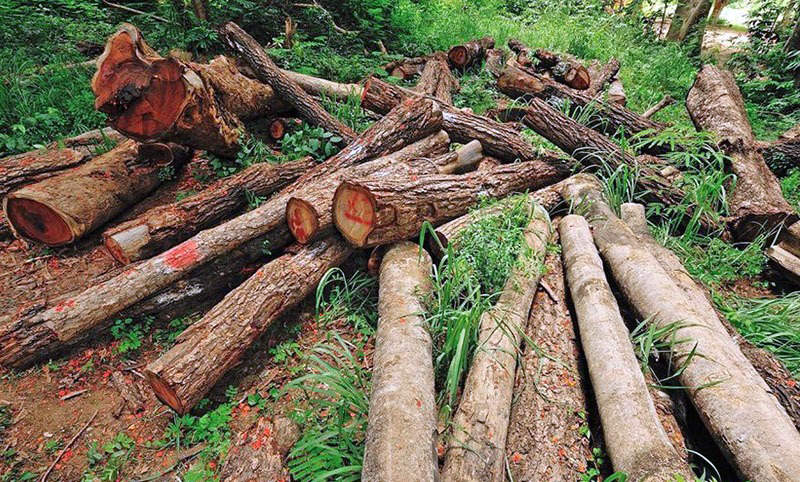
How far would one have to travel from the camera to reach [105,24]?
7094mm

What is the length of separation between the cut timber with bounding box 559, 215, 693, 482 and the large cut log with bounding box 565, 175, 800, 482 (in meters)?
0.21

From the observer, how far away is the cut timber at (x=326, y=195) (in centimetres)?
308

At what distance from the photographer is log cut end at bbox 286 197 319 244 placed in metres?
3.06

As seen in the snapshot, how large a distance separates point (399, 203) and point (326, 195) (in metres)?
0.64

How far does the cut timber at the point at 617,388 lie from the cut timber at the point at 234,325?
5.79 ft

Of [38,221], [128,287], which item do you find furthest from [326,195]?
[38,221]

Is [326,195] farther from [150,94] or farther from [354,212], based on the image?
[150,94]

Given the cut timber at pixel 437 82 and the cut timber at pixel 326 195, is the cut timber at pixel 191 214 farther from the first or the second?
the cut timber at pixel 437 82

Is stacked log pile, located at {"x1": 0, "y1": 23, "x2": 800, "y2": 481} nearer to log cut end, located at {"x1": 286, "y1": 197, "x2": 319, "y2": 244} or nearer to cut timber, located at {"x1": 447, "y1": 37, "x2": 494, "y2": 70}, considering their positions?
log cut end, located at {"x1": 286, "y1": 197, "x2": 319, "y2": 244}

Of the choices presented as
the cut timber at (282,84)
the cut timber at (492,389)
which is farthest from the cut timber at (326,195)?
the cut timber at (492,389)

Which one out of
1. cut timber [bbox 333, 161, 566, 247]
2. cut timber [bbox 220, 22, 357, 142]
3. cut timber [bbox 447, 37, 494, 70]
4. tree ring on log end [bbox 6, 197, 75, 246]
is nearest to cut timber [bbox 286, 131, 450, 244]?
cut timber [bbox 333, 161, 566, 247]

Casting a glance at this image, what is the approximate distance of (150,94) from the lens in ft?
11.1

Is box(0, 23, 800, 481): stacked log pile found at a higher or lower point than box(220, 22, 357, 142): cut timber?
lower

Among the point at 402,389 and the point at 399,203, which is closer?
the point at 402,389
